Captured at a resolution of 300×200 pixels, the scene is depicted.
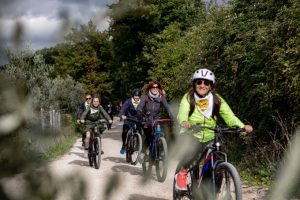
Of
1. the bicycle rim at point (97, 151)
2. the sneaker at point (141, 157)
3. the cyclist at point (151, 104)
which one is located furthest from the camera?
the bicycle rim at point (97, 151)

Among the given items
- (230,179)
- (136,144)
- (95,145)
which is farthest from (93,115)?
(230,179)

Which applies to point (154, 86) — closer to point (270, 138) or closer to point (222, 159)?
point (270, 138)

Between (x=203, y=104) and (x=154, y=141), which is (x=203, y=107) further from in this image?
(x=154, y=141)

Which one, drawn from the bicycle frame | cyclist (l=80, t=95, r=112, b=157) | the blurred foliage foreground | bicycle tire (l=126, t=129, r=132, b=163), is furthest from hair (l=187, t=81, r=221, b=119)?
cyclist (l=80, t=95, r=112, b=157)

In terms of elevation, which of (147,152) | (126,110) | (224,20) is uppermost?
(224,20)

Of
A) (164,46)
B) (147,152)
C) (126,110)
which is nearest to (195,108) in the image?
(147,152)

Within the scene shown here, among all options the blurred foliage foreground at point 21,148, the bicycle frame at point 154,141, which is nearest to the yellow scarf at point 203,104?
the bicycle frame at point 154,141

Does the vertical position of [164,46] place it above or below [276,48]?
above

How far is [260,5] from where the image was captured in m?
9.55

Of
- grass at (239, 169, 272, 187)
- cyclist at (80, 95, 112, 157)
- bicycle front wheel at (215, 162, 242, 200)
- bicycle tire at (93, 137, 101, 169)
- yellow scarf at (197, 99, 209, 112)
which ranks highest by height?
yellow scarf at (197, 99, 209, 112)

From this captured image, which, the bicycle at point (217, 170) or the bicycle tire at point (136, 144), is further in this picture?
Result: the bicycle tire at point (136, 144)

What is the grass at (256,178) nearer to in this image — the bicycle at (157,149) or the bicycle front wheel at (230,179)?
the bicycle at (157,149)

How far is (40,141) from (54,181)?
0.29 ft

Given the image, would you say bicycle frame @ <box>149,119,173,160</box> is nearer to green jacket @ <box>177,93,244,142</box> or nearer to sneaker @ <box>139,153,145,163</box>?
sneaker @ <box>139,153,145,163</box>
